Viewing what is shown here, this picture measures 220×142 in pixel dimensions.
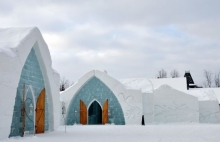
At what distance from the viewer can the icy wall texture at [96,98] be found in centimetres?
2039

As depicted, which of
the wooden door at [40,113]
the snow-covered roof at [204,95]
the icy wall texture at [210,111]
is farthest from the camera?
the snow-covered roof at [204,95]

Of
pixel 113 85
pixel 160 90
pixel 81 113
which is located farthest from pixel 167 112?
pixel 81 113

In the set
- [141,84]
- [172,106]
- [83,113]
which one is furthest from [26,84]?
[172,106]

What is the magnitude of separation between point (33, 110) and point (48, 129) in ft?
6.13

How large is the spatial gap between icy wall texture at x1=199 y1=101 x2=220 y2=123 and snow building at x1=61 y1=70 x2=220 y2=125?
2.09 meters

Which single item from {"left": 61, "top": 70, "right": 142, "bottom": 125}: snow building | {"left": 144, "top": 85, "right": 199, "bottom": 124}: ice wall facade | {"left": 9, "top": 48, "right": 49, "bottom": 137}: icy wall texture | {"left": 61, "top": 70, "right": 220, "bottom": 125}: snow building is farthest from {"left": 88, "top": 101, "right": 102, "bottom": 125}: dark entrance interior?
{"left": 9, "top": 48, "right": 49, "bottom": 137}: icy wall texture

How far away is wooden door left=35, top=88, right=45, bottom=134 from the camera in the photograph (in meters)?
12.0

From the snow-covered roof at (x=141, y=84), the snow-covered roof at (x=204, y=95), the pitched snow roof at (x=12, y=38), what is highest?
the pitched snow roof at (x=12, y=38)

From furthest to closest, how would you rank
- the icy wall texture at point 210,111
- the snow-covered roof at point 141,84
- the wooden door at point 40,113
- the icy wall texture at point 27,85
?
the icy wall texture at point 210,111 → the snow-covered roof at point 141,84 → the wooden door at point 40,113 → the icy wall texture at point 27,85

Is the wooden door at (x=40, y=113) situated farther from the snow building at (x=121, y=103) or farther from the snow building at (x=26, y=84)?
the snow building at (x=121, y=103)

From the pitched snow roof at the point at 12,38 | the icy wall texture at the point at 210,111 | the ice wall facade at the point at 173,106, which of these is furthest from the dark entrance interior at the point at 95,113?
the pitched snow roof at the point at 12,38

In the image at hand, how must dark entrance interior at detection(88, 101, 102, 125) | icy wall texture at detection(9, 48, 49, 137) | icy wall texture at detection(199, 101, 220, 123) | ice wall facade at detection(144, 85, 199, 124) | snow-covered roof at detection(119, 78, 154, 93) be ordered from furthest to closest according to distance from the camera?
icy wall texture at detection(199, 101, 220, 123) → ice wall facade at detection(144, 85, 199, 124) → snow-covered roof at detection(119, 78, 154, 93) → dark entrance interior at detection(88, 101, 102, 125) → icy wall texture at detection(9, 48, 49, 137)

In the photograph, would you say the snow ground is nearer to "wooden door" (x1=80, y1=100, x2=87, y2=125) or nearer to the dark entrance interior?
"wooden door" (x1=80, y1=100, x2=87, y2=125)

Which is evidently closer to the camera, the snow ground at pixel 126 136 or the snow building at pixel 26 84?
the snow ground at pixel 126 136
